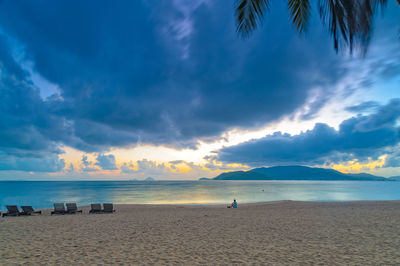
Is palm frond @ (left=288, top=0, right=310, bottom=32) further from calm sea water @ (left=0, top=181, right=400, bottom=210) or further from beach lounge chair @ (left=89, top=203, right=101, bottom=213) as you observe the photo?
calm sea water @ (left=0, top=181, right=400, bottom=210)

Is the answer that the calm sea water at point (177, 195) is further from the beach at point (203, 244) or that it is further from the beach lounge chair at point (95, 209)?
the beach at point (203, 244)

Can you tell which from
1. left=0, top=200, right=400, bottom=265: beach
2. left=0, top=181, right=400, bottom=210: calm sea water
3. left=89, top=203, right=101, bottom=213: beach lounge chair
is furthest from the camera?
left=0, top=181, right=400, bottom=210: calm sea water

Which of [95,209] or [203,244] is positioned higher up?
[203,244]

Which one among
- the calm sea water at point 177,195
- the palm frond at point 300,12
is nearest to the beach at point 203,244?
the palm frond at point 300,12

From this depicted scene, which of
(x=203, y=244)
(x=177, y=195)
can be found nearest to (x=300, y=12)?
(x=203, y=244)

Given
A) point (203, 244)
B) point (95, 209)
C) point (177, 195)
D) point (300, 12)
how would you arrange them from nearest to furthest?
1. point (300, 12)
2. point (203, 244)
3. point (95, 209)
4. point (177, 195)

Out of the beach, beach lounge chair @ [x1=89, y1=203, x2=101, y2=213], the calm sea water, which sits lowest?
the calm sea water

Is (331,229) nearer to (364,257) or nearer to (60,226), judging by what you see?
(364,257)

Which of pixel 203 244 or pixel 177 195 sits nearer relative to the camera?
pixel 203 244

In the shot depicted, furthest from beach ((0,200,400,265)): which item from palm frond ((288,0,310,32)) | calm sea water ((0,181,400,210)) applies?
calm sea water ((0,181,400,210))

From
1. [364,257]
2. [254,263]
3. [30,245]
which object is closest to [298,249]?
[364,257]

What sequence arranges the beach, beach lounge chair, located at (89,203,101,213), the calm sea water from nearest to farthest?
the beach → beach lounge chair, located at (89,203,101,213) → the calm sea water

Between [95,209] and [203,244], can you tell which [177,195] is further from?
[203,244]

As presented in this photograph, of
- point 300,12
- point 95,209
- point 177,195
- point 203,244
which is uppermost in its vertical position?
point 300,12
